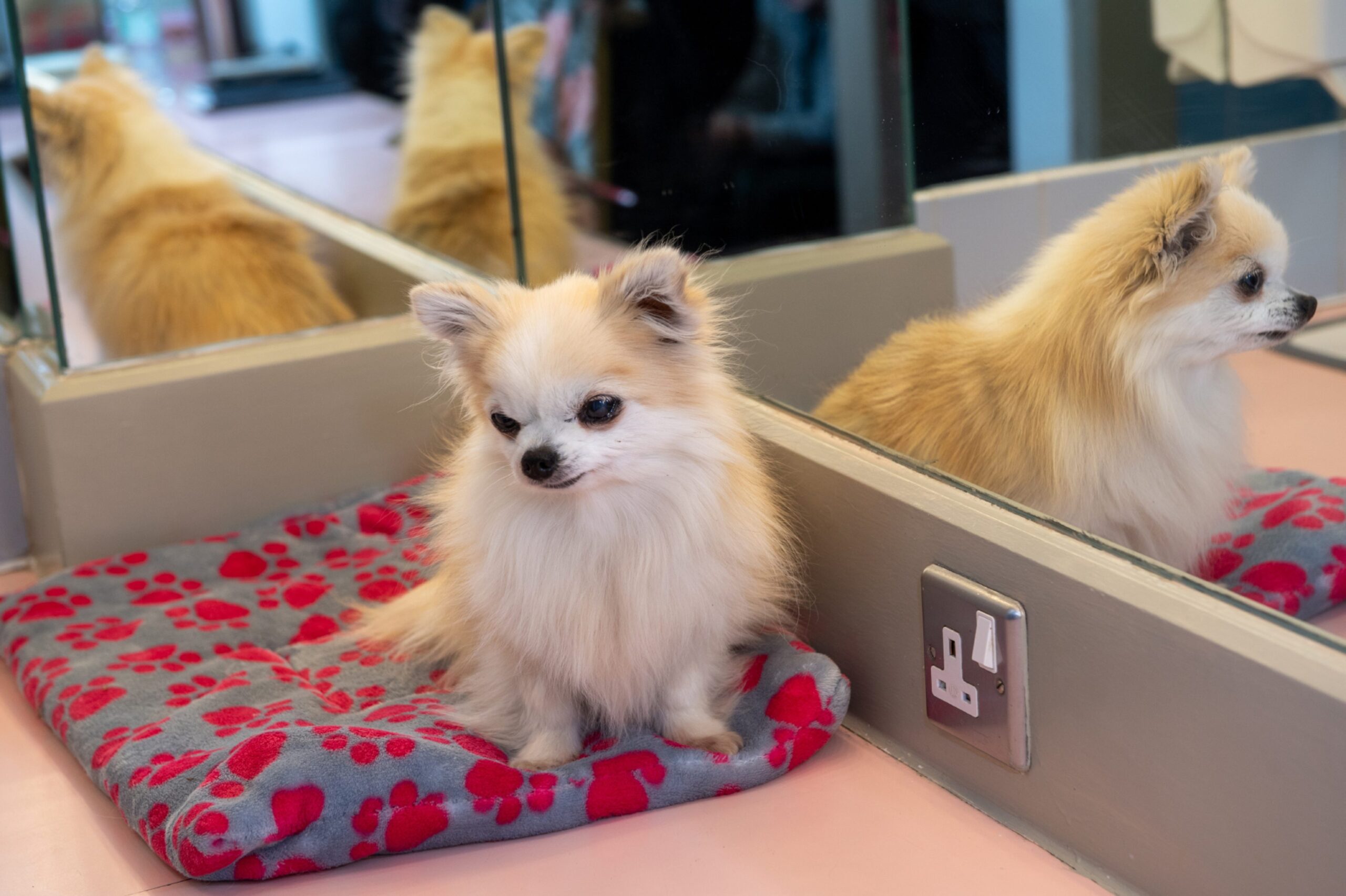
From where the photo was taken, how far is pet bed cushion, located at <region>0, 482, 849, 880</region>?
1.15 meters

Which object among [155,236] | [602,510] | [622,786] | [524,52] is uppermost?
[524,52]

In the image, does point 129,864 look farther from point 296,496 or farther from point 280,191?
point 280,191

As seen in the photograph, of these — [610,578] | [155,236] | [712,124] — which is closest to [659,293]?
[610,578]

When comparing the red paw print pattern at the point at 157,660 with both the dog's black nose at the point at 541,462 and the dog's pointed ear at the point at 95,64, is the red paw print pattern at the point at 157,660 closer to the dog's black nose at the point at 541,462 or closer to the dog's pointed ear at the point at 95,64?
the dog's black nose at the point at 541,462

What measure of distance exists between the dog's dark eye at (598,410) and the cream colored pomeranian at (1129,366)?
31 cm

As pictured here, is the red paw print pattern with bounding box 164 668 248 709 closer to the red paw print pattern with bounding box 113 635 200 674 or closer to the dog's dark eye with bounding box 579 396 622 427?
the red paw print pattern with bounding box 113 635 200 674

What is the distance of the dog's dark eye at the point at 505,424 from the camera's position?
1.20 metres

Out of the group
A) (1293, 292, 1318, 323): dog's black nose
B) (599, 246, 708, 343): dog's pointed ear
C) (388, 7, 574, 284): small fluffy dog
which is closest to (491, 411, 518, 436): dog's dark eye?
(599, 246, 708, 343): dog's pointed ear

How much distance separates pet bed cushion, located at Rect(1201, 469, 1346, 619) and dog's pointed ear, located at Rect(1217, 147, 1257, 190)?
0.95 ft

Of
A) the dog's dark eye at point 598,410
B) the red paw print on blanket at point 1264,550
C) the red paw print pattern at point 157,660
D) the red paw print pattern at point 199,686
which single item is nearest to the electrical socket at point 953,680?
the red paw print on blanket at point 1264,550

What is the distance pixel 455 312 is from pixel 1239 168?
2.19ft

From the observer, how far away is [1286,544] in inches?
46.8

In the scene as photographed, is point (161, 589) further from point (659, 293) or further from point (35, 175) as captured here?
point (659, 293)

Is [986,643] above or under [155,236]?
under
